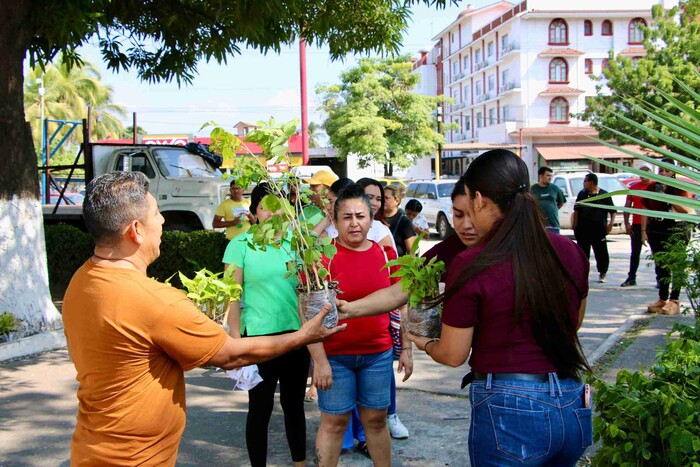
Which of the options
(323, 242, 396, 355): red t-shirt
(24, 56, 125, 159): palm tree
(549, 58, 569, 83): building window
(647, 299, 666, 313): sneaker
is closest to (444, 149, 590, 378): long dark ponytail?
(323, 242, 396, 355): red t-shirt

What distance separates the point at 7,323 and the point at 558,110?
55.5 m

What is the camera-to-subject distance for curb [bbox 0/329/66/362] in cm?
732

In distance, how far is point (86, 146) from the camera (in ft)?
42.8

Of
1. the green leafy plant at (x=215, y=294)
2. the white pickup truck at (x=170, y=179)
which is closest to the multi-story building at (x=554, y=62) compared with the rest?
the white pickup truck at (x=170, y=179)

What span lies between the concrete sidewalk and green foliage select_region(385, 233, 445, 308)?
2171mm

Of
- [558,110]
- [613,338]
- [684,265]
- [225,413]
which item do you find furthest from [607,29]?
[225,413]

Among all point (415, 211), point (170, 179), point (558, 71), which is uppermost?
point (558, 71)

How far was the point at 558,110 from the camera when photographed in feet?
189

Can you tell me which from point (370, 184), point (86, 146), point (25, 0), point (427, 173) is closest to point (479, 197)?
point (370, 184)

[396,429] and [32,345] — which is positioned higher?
[32,345]

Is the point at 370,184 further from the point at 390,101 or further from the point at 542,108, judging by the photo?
the point at 542,108

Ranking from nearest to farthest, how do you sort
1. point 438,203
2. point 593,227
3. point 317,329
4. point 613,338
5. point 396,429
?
point 317,329 < point 396,429 < point 613,338 < point 593,227 < point 438,203

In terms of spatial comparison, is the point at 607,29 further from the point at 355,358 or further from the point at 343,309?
the point at 343,309

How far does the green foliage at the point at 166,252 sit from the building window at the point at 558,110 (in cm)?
5109
